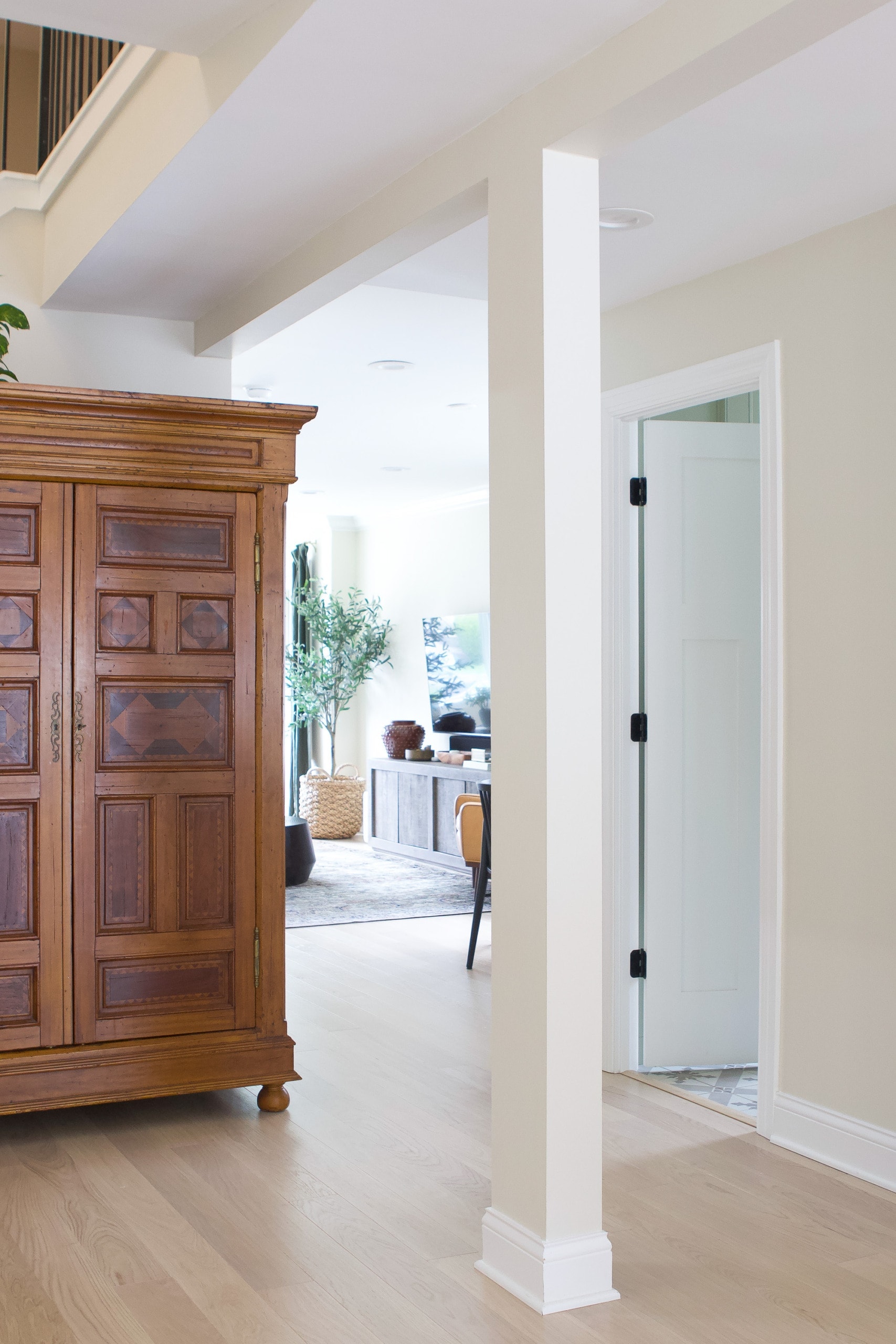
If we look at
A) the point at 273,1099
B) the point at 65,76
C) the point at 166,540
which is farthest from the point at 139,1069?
the point at 65,76

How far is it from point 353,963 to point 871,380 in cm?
370

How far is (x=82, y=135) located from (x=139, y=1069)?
270 cm

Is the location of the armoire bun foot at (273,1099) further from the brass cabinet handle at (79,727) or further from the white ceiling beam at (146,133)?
the white ceiling beam at (146,133)

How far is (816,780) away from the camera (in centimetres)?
348

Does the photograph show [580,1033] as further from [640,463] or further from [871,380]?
[640,463]

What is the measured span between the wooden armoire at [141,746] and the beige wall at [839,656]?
1.47 m

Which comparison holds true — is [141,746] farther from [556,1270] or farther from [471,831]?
[471,831]

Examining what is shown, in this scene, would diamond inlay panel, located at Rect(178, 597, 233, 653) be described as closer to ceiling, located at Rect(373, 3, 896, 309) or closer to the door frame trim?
ceiling, located at Rect(373, 3, 896, 309)

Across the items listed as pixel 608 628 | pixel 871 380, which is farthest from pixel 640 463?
pixel 871 380

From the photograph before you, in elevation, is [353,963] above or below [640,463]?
below

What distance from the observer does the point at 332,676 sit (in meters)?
10.4

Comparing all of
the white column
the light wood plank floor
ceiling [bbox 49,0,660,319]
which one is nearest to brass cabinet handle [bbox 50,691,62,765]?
the light wood plank floor

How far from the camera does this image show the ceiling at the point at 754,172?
2594 millimetres

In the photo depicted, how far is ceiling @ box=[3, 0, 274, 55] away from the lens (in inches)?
101
